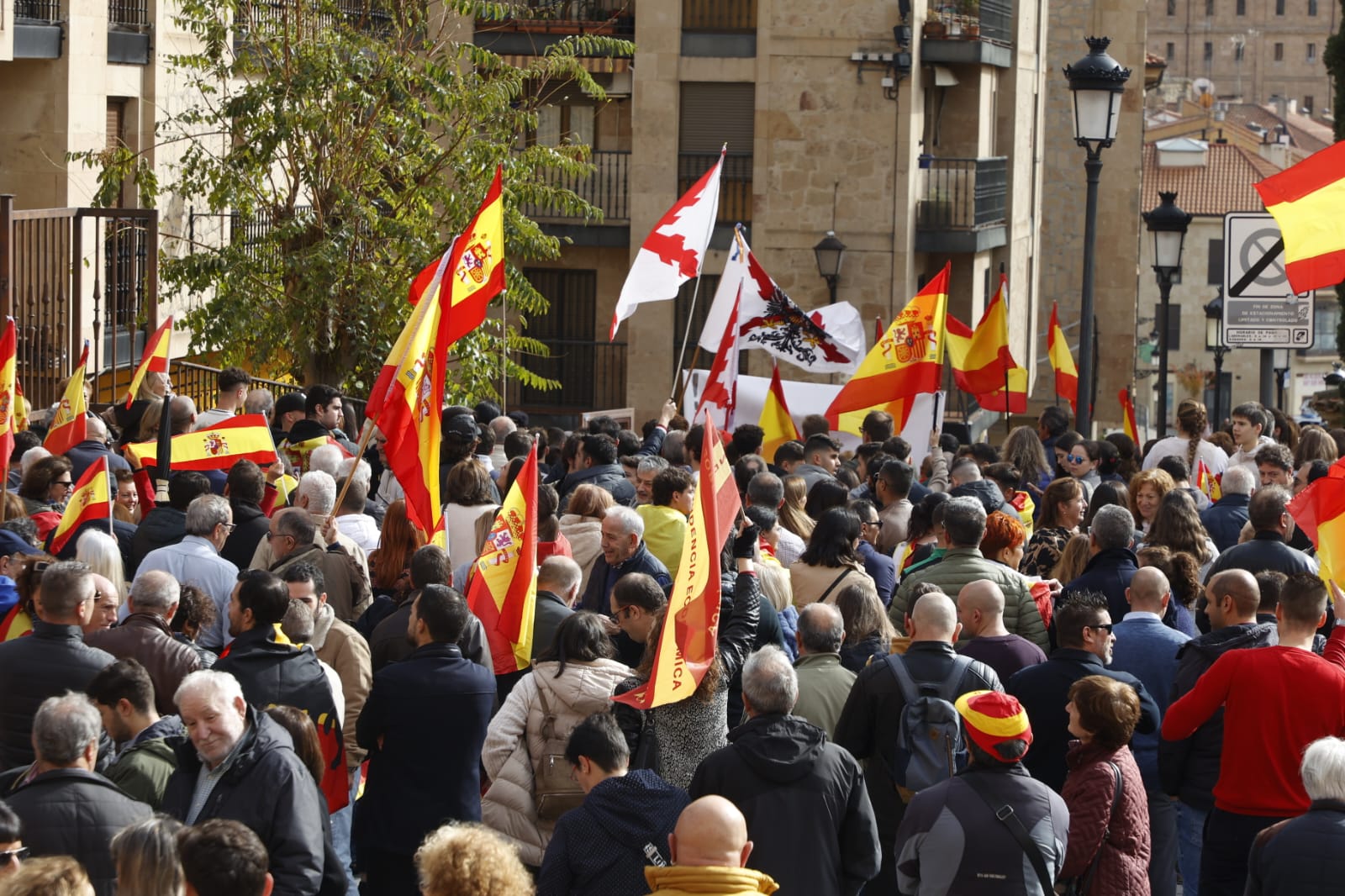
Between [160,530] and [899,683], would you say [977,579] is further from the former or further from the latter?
[160,530]

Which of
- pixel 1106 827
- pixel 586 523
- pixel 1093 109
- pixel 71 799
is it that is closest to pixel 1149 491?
pixel 586 523

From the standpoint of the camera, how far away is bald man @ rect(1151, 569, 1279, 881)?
7.24 metres

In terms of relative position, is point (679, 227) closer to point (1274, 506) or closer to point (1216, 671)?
point (1274, 506)

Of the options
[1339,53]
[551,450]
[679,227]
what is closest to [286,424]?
[551,450]

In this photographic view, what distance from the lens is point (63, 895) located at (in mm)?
4508

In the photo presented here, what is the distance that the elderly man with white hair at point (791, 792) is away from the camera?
605 centimetres

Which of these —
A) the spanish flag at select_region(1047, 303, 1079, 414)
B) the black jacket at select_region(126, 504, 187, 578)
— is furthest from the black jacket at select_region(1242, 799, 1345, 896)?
the spanish flag at select_region(1047, 303, 1079, 414)

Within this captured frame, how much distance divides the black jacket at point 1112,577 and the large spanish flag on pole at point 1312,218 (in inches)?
63.8

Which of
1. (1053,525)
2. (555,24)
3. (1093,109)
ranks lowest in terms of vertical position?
(1053,525)

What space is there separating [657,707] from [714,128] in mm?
21873

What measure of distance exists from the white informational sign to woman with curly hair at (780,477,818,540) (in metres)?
3.06

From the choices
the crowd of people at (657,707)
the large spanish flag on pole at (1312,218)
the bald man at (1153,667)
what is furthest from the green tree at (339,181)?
the bald man at (1153,667)

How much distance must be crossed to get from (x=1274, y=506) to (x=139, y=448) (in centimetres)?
590

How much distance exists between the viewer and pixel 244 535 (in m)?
9.20
